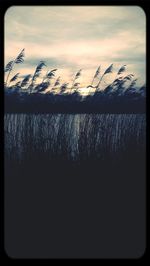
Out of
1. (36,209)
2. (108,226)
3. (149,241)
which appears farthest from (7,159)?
(149,241)

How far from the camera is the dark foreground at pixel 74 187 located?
2029mm

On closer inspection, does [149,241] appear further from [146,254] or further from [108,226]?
[108,226]

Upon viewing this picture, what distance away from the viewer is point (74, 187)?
2266 mm

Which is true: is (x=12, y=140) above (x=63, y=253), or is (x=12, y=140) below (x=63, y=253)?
above

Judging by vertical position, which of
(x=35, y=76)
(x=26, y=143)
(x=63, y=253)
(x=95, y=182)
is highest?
(x=35, y=76)

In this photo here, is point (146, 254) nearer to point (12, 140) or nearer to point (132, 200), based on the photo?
point (132, 200)

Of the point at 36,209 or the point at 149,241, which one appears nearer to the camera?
the point at 149,241

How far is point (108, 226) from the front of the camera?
2115 millimetres

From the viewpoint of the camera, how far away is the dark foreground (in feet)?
6.66

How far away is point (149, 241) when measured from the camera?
1729 millimetres

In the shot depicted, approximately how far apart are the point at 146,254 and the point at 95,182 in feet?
2.13
